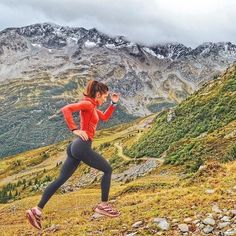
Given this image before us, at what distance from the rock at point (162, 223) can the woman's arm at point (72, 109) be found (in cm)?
412

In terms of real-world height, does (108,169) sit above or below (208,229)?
above

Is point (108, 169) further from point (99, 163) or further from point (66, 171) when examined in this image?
point (66, 171)

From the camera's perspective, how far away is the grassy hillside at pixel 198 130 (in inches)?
2451

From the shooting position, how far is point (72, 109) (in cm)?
1580

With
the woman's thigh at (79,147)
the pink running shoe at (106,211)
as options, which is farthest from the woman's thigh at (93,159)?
the pink running shoe at (106,211)

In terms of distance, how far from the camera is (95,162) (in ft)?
55.1

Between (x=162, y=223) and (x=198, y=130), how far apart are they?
65866 millimetres

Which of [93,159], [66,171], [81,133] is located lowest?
[66,171]

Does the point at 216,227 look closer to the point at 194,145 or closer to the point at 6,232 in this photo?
the point at 6,232

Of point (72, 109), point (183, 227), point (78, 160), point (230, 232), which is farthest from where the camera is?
point (78, 160)

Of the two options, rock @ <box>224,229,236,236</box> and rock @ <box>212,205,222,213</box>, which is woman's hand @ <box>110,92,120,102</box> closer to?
rock @ <box>212,205,222,213</box>

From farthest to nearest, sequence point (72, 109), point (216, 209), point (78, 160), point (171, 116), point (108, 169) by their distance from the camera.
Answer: point (171, 116)
point (108, 169)
point (78, 160)
point (216, 209)
point (72, 109)

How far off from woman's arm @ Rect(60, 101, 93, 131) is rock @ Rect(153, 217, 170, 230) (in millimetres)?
4123

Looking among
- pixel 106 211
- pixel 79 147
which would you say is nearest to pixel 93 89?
pixel 79 147
